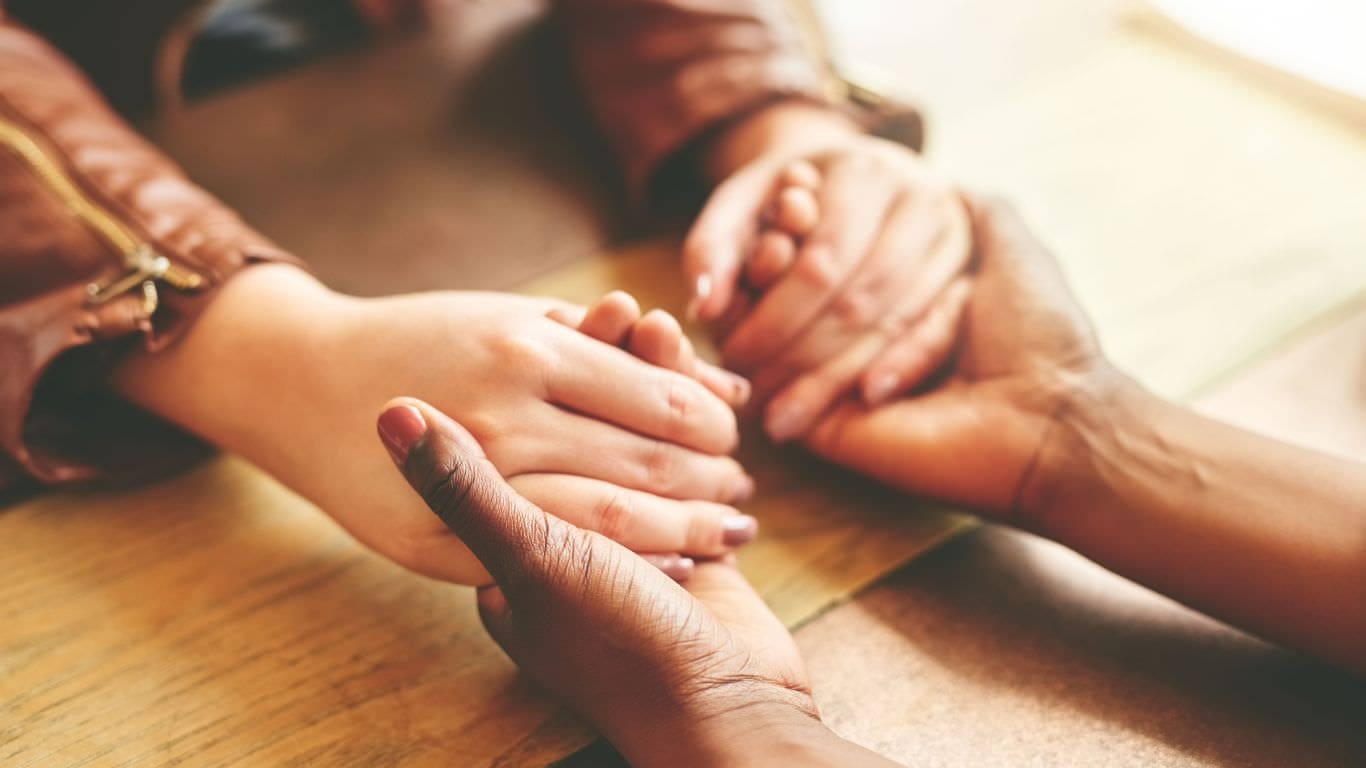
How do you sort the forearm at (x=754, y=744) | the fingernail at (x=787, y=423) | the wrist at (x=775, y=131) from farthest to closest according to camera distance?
the wrist at (x=775, y=131)
the fingernail at (x=787, y=423)
the forearm at (x=754, y=744)

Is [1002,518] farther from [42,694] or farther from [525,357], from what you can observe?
[42,694]

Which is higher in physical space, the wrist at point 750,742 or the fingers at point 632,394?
the fingers at point 632,394

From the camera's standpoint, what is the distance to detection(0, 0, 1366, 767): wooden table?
49 centimetres

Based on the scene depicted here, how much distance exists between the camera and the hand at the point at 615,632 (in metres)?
0.42

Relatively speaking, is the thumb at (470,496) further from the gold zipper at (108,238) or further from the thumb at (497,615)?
the gold zipper at (108,238)

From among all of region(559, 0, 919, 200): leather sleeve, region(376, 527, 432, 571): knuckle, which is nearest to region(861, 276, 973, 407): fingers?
region(559, 0, 919, 200): leather sleeve

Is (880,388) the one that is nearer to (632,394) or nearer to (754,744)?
(632,394)

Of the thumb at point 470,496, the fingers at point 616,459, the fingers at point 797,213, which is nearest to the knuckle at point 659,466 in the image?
the fingers at point 616,459

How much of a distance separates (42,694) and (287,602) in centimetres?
13

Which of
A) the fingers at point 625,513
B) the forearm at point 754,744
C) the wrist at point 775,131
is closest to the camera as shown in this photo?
the forearm at point 754,744

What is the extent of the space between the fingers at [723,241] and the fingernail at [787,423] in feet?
0.29

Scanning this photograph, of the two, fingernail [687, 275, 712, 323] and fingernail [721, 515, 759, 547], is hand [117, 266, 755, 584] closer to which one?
fingernail [721, 515, 759, 547]

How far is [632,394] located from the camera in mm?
542

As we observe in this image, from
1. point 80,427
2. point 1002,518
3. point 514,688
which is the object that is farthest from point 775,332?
point 80,427
